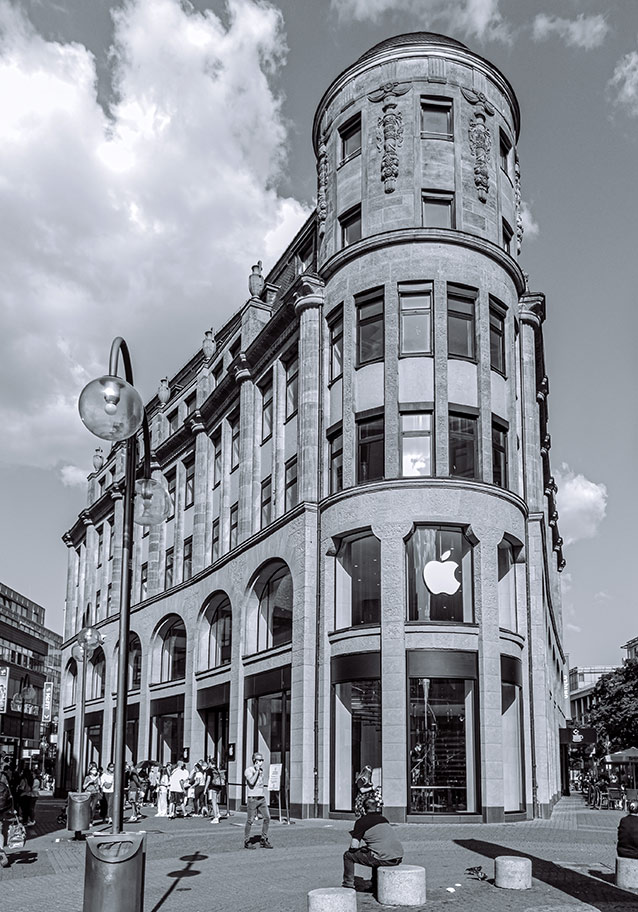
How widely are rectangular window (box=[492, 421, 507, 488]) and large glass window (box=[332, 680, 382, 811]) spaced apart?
25.3 feet

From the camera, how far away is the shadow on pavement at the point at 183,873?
13859 mm

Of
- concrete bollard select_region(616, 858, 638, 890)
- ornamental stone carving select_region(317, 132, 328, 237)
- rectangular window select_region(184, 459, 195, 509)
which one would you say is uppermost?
ornamental stone carving select_region(317, 132, 328, 237)

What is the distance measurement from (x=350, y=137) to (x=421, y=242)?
6379 millimetres

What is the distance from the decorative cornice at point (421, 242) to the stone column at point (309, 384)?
4.36 feet

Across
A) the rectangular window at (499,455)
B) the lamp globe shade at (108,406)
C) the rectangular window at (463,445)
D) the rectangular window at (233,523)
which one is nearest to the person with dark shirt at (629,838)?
the lamp globe shade at (108,406)

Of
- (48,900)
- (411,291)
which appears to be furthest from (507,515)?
(48,900)

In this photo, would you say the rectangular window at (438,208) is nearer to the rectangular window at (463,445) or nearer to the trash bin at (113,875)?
the rectangular window at (463,445)

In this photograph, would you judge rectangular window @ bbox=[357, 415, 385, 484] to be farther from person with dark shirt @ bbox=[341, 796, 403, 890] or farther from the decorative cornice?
person with dark shirt @ bbox=[341, 796, 403, 890]

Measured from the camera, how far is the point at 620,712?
240 ft

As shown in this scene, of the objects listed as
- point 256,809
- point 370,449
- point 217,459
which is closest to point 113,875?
point 256,809

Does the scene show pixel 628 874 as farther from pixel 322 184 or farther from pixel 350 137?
pixel 350 137

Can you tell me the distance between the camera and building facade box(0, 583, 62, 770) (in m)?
108

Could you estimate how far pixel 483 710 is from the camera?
2828cm

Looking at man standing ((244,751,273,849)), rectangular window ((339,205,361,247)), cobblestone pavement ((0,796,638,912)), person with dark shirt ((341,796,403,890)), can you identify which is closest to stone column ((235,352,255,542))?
rectangular window ((339,205,361,247))
